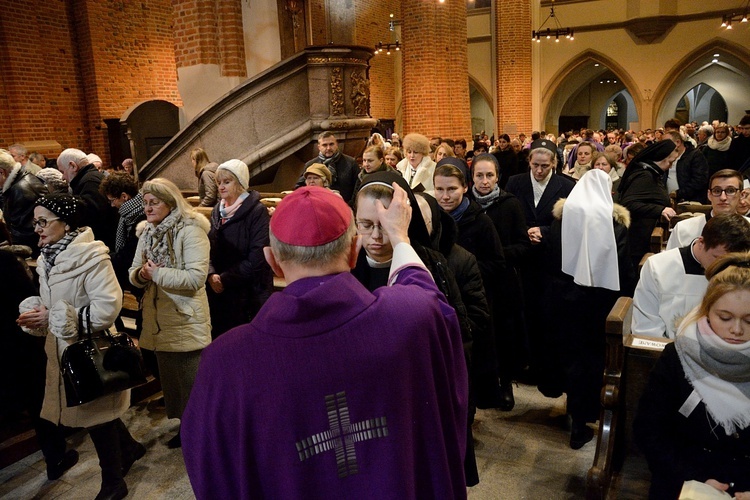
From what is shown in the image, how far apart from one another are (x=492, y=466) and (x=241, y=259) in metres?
2.28

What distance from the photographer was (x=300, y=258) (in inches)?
57.4

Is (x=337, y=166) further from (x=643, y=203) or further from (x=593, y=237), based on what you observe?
(x=593, y=237)

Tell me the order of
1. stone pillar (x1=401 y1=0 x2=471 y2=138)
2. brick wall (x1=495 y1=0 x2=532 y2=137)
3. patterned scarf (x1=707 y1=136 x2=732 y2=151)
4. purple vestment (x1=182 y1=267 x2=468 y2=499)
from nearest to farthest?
1. purple vestment (x1=182 y1=267 x2=468 y2=499)
2. patterned scarf (x1=707 y1=136 x2=732 y2=151)
3. stone pillar (x1=401 y1=0 x2=471 y2=138)
4. brick wall (x1=495 y1=0 x2=532 y2=137)

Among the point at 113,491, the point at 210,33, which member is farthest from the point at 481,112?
the point at 113,491

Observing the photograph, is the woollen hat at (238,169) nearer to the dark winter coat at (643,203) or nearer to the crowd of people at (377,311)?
the crowd of people at (377,311)

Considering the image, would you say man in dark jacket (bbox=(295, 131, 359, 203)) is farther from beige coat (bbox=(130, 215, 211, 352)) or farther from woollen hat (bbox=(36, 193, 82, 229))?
woollen hat (bbox=(36, 193, 82, 229))

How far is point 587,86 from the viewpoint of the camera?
29797mm

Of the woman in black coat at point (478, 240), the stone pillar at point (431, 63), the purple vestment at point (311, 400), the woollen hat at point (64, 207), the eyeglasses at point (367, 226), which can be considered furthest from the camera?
the stone pillar at point (431, 63)

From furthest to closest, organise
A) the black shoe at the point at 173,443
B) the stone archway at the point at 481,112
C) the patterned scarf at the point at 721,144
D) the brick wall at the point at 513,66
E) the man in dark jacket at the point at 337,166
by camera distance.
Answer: the stone archway at the point at 481,112, the brick wall at the point at 513,66, the patterned scarf at the point at 721,144, the man in dark jacket at the point at 337,166, the black shoe at the point at 173,443

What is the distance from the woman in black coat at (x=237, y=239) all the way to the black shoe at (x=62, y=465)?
1.43 metres

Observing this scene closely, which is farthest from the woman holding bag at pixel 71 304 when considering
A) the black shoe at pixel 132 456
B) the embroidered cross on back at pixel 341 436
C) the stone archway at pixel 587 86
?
the stone archway at pixel 587 86

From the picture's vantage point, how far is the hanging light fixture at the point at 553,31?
22.1 meters

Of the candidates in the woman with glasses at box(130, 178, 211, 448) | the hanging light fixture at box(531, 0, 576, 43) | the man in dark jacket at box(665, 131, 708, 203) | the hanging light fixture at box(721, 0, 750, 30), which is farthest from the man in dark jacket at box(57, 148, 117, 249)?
the hanging light fixture at box(721, 0, 750, 30)

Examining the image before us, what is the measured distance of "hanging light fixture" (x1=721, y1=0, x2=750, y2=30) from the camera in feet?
62.7
